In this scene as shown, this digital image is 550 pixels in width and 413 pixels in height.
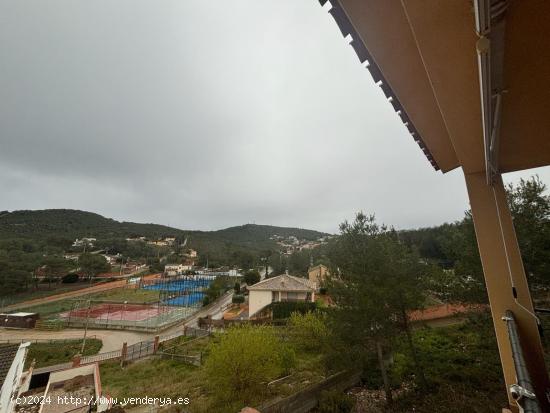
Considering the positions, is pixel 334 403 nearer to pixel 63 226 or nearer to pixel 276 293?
pixel 276 293

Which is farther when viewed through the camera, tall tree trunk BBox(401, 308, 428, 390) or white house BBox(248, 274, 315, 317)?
white house BBox(248, 274, 315, 317)

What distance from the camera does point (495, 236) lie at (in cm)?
412

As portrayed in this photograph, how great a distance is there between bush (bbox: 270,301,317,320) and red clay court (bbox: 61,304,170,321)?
1595 cm

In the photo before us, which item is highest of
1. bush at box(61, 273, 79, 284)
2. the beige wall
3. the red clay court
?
bush at box(61, 273, 79, 284)

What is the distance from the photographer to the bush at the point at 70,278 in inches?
1975

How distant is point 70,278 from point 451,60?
218 feet

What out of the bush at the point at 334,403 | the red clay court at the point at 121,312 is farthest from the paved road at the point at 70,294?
the bush at the point at 334,403

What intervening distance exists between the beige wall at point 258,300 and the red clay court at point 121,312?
12.4 meters

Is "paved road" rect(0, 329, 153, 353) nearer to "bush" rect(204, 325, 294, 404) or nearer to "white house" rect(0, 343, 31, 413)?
"white house" rect(0, 343, 31, 413)

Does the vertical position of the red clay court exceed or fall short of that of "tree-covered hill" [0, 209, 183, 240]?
it falls short

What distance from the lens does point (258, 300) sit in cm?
2911

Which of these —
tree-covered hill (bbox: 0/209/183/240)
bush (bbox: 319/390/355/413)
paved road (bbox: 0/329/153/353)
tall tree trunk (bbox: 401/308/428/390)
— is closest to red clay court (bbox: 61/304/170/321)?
paved road (bbox: 0/329/153/353)

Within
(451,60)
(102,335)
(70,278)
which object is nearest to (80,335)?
(102,335)

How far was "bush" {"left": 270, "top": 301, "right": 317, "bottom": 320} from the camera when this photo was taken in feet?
84.3
